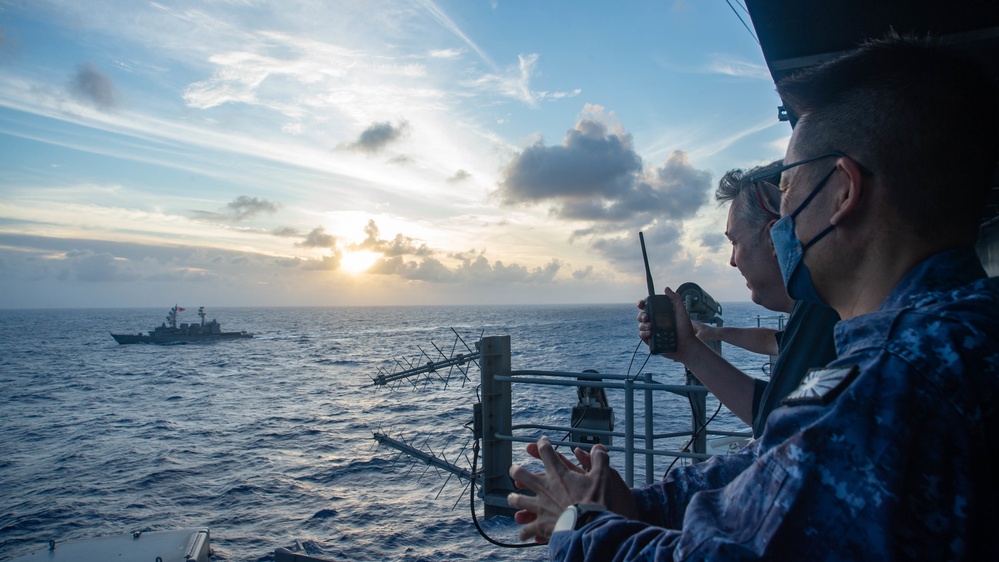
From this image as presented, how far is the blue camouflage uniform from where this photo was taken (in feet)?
2.69

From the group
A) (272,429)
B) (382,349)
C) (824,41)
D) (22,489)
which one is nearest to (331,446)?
(272,429)

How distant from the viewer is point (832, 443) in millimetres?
856

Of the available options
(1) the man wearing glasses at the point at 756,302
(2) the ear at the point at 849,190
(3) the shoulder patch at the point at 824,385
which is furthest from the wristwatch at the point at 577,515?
(1) the man wearing glasses at the point at 756,302

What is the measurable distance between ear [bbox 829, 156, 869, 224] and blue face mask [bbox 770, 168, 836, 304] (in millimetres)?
54

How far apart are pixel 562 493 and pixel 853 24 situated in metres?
4.58

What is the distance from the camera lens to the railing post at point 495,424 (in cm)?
632

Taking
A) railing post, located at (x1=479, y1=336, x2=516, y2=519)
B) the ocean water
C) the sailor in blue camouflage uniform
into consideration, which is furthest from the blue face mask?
railing post, located at (x1=479, y1=336, x2=516, y2=519)

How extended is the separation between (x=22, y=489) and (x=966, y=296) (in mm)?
38233

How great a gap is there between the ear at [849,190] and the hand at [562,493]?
77 centimetres

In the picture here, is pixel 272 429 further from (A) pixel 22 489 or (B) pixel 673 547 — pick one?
(B) pixel 673 547

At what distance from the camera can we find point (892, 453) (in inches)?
32.2

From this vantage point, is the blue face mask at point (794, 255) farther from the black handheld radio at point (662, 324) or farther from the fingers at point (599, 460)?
the black handheld radio at point (662, 324)

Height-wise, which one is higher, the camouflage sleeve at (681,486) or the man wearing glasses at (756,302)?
the man wearing glasses at (756,302)

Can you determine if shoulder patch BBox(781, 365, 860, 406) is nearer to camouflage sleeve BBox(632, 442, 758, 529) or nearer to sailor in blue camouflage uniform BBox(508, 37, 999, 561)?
sailor in blue camouflage uniform BBox(508, 37, 999, 561)
